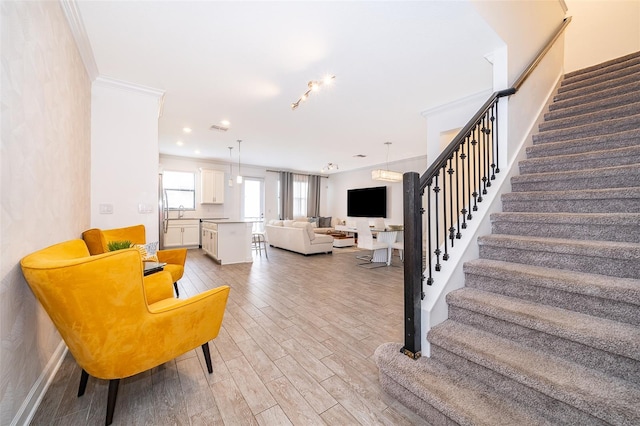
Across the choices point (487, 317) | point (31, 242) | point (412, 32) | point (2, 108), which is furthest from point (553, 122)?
point (31, 242)

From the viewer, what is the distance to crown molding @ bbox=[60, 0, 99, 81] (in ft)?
6.56

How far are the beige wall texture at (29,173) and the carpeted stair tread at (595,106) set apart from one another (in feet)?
15.2

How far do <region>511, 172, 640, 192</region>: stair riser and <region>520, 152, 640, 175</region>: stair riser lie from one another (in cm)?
19

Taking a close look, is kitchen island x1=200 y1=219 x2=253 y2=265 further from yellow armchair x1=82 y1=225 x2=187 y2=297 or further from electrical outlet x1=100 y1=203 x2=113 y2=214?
electrical outlet x1=100 y1=203 x2=113 y2=214

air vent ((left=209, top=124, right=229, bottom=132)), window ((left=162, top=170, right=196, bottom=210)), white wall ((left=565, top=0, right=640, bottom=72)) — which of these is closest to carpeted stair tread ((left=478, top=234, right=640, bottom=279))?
air vent ((left=209, top=124, right=229, bottom=132))

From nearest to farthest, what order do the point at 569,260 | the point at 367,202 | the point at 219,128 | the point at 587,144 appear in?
the point at 569,260, the point at 587,144, the point at 219,128, the point at 367,202

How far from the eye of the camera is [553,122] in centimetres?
288

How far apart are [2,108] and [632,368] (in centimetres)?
304

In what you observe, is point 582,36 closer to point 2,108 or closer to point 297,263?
point 297,263

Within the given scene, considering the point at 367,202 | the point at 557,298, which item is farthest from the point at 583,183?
the point at 367,202

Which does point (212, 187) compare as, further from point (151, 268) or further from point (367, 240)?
point (151, 268)

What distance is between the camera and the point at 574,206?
1.96 m

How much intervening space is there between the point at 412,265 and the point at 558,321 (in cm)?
74

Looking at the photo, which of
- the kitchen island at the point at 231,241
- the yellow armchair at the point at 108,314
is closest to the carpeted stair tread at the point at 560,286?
the yellow armchair at the point at 108,314
